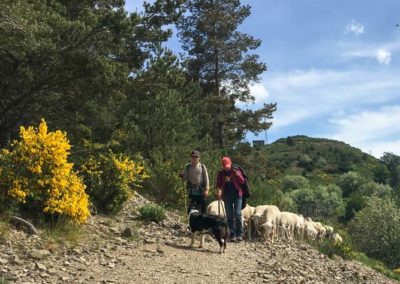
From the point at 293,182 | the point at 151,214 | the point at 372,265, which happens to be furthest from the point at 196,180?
the point at 293,182

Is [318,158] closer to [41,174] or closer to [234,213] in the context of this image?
[234,213]

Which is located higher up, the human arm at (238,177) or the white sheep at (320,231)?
the human arm at (238,177)

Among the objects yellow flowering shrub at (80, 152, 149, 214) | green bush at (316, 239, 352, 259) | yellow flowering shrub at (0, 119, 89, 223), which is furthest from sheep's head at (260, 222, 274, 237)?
yellow flowering shrub at (0, 119, 89, 223)

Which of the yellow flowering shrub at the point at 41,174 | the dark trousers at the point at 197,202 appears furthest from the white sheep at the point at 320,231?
the yellow flowering shrub at the point at 41,174

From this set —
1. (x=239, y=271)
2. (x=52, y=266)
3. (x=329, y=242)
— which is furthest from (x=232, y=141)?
(x=52, y=266)

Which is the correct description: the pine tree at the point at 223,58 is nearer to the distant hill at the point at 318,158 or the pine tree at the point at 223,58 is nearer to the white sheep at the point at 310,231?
the white sheep at the point at 310,231

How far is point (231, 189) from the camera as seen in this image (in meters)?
11.5

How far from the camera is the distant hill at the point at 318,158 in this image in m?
118

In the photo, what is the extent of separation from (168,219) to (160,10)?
5.41m

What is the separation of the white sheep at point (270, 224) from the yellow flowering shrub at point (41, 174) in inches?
188

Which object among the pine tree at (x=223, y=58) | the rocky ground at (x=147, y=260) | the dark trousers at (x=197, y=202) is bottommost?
the rocky ground at (x=147, y=260)

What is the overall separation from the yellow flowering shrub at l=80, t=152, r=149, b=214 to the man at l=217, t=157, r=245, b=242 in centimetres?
211

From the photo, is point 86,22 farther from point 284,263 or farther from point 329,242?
point 329,242

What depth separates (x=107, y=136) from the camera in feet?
44.9
